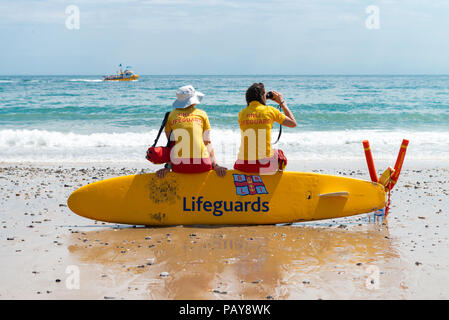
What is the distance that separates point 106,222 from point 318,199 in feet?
6.91

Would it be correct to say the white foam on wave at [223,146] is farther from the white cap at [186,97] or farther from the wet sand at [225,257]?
the white cap at [186,97]

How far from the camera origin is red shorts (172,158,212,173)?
473 centimetres

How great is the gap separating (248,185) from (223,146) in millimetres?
6833

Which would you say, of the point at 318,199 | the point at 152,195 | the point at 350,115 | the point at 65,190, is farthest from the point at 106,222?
the point at 350,115

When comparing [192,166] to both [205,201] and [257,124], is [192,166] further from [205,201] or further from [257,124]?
[257,124]

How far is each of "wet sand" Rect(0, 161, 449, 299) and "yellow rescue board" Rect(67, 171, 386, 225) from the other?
0.37ft

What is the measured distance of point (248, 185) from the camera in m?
4.81

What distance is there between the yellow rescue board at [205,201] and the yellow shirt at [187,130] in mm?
A: 270

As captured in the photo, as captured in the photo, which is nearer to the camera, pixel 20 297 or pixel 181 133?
pixel 20 297

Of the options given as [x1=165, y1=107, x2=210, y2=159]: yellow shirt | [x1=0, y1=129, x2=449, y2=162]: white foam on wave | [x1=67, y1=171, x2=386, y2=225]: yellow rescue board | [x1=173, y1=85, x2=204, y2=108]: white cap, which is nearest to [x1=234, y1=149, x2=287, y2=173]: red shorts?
[x1=67, y1=171, x2=386, y2=225]: yellow rescue board

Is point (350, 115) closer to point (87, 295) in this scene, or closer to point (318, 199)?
point (318, 199)

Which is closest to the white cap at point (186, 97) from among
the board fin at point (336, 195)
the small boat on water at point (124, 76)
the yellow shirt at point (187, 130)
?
the yellow shirt at point (187, 130)

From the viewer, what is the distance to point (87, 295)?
10.2 feet

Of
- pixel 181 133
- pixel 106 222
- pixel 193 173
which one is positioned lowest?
pixel 106 222
